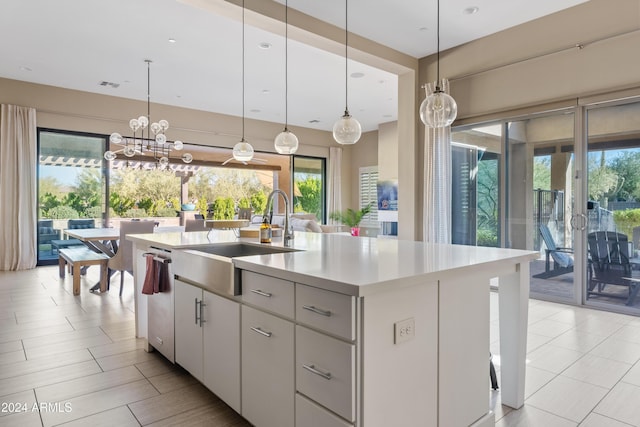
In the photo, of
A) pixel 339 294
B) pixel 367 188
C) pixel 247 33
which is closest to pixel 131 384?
pixel 339 294

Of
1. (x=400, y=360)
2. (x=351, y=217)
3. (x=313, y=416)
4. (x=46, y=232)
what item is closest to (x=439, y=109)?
(x=400, y=360)

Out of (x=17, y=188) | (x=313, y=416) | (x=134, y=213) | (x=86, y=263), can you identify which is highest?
(x=17, y=188)

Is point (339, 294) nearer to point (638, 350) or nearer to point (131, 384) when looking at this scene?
point (131, 384)

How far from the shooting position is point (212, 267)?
1959 millimetres

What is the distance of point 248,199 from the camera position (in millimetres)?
11727

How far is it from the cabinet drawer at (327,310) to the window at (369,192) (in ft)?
29.7

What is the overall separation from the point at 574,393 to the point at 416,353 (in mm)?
1445

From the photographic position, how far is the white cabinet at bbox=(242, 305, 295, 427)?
5.07 feet

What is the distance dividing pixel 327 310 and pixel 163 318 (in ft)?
5.55

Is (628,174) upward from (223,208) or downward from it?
upward

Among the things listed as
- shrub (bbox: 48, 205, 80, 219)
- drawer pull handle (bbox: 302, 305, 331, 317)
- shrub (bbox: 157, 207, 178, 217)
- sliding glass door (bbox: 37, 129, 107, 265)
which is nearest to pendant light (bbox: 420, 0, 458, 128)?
drawer pull handle (bbox: 302, 305, 331, 317)

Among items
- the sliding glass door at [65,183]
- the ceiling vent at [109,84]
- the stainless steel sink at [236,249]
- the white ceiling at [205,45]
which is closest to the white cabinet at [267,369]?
the stainless steel sink at [236,249]

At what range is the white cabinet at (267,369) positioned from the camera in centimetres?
155

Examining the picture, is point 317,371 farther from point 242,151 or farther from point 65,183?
point 65,183
